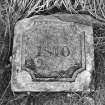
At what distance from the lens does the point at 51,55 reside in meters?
1.84

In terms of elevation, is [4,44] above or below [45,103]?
above

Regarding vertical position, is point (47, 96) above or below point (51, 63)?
below

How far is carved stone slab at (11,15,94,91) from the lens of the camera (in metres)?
1.79

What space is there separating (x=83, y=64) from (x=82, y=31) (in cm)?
31

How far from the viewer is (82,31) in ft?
6.35

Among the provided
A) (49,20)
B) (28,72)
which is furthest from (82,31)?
(28,72)

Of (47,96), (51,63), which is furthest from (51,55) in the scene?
(47,96)

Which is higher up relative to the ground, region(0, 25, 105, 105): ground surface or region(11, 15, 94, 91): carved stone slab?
region(11, 15, 94, 91): carved stone slab

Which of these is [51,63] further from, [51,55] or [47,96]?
[47,96]

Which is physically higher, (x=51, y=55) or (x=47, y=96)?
(x=51, y=55)

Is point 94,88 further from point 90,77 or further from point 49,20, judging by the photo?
point 49,20

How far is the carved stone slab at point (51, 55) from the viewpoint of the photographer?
5.86 ft

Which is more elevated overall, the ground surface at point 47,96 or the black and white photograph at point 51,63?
the black and white photograph at point 51,63

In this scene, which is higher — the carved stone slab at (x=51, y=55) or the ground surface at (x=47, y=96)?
the carved stone slab at (x=51, y=55)
